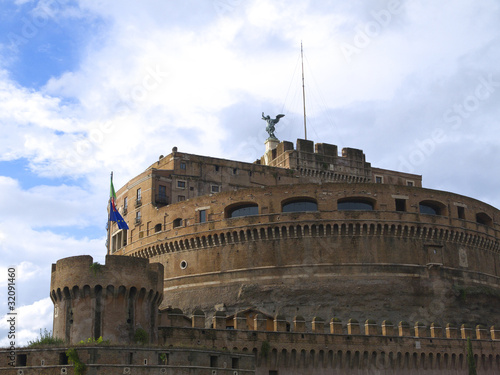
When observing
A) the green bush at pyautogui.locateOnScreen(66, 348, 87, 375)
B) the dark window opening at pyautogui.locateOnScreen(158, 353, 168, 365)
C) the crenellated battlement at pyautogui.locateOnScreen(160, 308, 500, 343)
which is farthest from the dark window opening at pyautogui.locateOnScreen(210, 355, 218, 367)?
the green bush at pyautogui.locateOnScreen(66, 348, 87, 375)

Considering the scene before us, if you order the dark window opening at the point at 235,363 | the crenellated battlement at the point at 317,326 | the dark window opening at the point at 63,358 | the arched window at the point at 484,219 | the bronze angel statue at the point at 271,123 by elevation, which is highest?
the bronze angel statue at the point at 271,123

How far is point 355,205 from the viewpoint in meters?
61.7

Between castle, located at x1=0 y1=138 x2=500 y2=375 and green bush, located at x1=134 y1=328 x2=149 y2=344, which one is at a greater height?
castle, located at x1=0 y1=138 x2=500 y2=375

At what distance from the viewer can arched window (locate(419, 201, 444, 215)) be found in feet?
206

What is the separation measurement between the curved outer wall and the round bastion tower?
19.4 m

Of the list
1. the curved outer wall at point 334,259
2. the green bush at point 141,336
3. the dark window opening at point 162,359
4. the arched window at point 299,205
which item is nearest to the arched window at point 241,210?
the curved outer wall at point 334,259

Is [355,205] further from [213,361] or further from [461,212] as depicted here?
[213,361]

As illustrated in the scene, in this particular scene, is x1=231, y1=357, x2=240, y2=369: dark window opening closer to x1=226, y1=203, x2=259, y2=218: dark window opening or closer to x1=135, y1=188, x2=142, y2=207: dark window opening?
x1=226, y1=203, x2=259, y2=218: dark window opening

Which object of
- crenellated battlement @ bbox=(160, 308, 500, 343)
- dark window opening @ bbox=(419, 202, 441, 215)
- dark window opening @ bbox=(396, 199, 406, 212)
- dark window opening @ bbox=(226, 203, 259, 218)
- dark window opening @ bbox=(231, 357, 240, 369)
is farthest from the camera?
Answer: dark window opening @ bbox=(419, 202, 441, 215)

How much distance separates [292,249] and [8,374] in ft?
94.1

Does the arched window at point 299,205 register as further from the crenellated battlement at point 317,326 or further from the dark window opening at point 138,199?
the dark window opening at point 138,199

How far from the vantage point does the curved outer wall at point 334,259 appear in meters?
58.0

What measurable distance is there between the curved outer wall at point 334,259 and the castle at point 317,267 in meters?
0.09

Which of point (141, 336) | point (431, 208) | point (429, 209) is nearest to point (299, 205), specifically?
point (429, 209)
